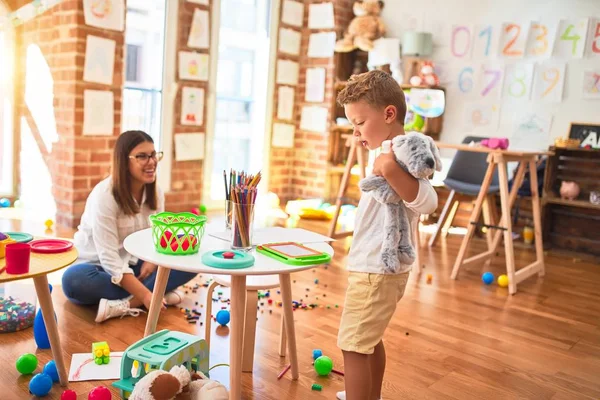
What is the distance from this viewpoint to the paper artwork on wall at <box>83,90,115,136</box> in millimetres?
3994

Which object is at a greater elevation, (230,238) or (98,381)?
(230,238)

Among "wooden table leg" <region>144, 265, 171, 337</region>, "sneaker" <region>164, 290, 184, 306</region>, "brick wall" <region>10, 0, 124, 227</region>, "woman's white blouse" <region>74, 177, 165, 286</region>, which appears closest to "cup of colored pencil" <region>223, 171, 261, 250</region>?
"wooden table leg" <region>144, 265, 171, 337</region>

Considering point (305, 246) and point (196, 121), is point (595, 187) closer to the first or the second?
point (196, 121)

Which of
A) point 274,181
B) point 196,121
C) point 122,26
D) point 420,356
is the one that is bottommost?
point 420,356

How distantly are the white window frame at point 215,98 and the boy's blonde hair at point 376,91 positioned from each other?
11.1 feet

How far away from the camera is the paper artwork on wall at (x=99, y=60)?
12.9ft

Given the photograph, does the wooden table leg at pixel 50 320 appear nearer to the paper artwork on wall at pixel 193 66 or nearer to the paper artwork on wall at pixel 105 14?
the paper artwork on wall at pixel 105 14

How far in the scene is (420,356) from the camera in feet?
7.63

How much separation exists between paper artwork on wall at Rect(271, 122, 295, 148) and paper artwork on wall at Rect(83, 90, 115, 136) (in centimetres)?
184

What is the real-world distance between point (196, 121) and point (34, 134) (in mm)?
1222

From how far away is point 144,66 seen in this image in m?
4.60

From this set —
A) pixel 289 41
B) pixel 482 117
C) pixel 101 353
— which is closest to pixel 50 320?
pixel 101 353

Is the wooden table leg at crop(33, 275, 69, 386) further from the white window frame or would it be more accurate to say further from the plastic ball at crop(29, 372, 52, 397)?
the white window frame

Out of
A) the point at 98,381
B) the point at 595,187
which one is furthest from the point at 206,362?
the point at 595,187
